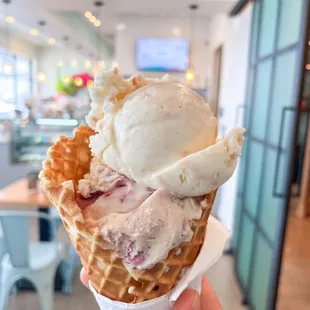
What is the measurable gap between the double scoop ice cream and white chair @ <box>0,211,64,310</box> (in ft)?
5.52

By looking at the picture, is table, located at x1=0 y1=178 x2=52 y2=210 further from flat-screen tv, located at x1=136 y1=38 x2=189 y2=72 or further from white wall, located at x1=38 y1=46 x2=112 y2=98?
white wall, located at x1=38 y1=46 x2=112 y2=98

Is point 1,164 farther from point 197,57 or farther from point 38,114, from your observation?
point 197,57

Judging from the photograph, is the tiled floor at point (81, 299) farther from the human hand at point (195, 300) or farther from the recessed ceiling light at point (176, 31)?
the recessed ceiling light at point (176, 31)

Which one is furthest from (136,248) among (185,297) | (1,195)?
(1,195)

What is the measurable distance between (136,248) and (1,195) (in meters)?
2.48

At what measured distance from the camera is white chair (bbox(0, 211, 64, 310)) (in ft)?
7.96

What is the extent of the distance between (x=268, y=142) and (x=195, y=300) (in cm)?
181

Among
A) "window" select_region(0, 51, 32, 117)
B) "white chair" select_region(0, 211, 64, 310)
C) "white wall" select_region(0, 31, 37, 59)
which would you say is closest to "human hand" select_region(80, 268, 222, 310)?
"white chair" select_region(0, 211, 64, 310)

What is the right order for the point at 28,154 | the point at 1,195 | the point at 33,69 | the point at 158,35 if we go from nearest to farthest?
the point at 1,195
the point at 28,154
the point at 158,35
the point at 33,69

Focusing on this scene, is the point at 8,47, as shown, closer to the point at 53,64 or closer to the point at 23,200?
the point at 53,64

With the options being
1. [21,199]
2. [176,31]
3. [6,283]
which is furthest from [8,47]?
[6,283]

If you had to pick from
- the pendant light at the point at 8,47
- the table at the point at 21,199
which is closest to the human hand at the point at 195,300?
the table at the point at 21,199

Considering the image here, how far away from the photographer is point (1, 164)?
487cm

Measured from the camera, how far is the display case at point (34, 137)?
4617 mm
